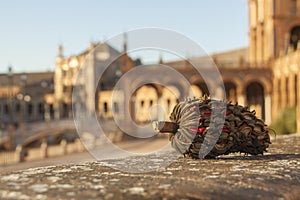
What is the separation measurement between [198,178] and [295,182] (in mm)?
633

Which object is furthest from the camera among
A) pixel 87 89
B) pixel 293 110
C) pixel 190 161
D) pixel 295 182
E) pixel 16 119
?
pixel 16 119

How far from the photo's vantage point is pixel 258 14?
45125 mm

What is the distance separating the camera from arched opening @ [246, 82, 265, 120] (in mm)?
44250

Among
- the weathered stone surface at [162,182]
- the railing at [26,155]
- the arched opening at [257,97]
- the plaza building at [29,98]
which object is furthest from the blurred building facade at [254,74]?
the weathered stone surface at [162,182]

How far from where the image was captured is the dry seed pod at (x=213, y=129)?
3.47 metres

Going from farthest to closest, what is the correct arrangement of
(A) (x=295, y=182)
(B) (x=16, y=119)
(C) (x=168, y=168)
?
(B) (x=16, y=119), (C) (x=168, y=168), (A) (x=295, y=182)

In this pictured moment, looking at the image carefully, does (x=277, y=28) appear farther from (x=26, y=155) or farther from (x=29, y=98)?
(x=29, y=98)

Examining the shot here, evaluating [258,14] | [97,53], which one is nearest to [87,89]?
[97,53]

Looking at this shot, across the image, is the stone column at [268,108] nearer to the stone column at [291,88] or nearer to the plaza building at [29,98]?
the stone column at [291,88]

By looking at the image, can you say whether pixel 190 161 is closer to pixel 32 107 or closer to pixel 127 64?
pixel 127 64

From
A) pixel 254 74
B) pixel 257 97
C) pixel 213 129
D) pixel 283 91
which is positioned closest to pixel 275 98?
pixel 283 91

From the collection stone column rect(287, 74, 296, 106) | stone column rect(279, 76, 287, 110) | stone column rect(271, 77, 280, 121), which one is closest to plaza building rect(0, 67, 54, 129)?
stone column rect(271, 77, 280, 121)

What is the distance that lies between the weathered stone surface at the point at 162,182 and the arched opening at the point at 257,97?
137ft

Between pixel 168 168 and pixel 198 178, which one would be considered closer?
pixel 198 178
